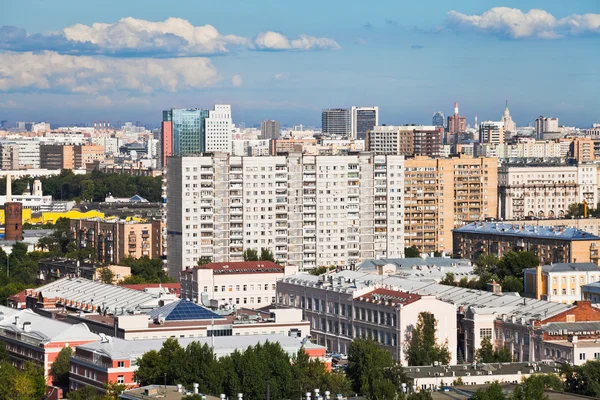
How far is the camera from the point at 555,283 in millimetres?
63750

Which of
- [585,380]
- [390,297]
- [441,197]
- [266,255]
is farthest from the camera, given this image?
[441,197]

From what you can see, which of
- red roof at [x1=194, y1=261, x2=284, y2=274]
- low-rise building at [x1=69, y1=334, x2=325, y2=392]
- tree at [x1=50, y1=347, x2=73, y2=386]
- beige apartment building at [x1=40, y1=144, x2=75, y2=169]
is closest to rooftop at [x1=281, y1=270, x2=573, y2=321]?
red roof at [x1=194, y1=261, x2=284, y2=274]

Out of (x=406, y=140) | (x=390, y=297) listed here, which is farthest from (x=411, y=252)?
(x=406, y=140)

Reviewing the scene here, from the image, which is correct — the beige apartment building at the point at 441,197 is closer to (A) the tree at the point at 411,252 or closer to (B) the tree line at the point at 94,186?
(A) the tree at the point at 411,252

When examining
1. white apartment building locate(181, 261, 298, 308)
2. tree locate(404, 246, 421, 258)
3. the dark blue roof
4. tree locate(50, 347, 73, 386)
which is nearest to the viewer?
tree locate(50, 347, 73, 386)

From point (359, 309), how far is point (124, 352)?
45.7 ft

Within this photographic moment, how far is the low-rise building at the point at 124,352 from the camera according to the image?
1756 inches

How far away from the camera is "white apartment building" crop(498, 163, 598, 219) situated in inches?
4564

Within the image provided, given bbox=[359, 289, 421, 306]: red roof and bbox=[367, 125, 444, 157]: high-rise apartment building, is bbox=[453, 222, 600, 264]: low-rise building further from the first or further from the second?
bbox=[367, 125, 444, 157]: high-rise apartment building

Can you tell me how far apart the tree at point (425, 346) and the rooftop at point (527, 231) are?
1009 inches

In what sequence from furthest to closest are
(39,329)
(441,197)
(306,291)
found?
(441,197) < (306,291) < (39,329)

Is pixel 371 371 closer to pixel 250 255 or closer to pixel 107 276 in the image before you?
pixel 107 276

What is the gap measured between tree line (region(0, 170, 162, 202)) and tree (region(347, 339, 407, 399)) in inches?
4153

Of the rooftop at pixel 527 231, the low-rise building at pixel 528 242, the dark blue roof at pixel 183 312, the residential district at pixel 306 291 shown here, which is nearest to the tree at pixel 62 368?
the residential district at pixel 306 291
